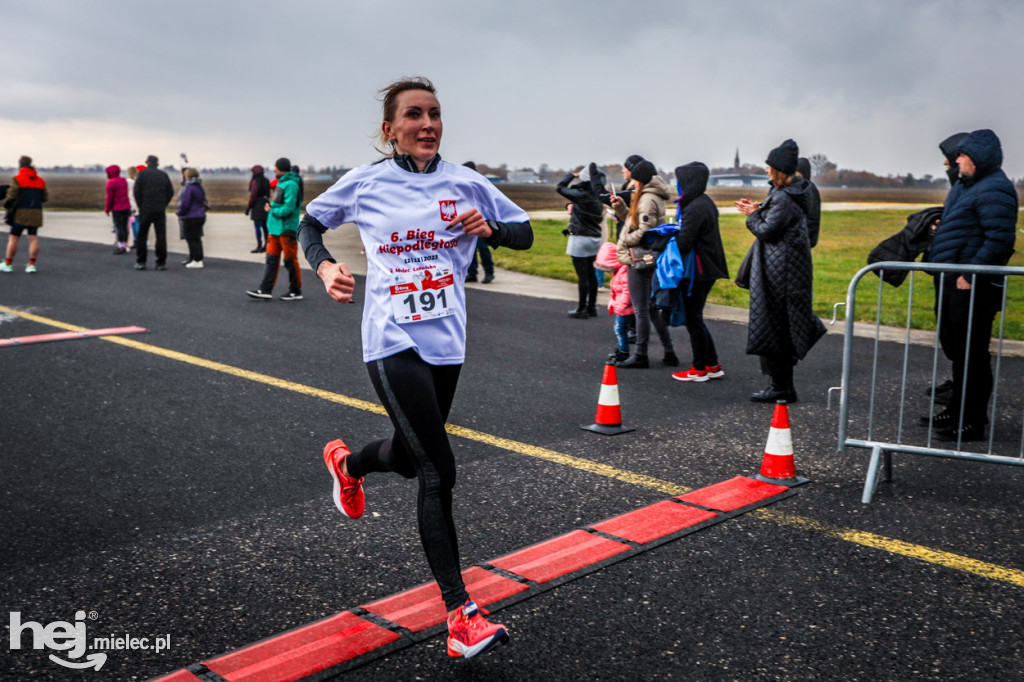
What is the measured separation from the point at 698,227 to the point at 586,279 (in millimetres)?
3428

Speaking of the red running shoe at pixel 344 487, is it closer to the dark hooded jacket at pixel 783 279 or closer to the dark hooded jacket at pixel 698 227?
the dark hooded jacket at pixel 783 279

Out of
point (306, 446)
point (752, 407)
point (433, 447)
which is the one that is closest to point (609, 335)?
point (752, 407)

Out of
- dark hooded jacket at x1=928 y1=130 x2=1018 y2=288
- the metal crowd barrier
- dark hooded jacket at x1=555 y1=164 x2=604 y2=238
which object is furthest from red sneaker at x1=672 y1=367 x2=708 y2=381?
dark hooded jacket at x1=555 y1=164 x2=604 y2=238

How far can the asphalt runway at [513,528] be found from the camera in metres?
3.38

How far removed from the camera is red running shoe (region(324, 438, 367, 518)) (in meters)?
4.14

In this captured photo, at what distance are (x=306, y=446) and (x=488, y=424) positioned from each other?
1.25 m

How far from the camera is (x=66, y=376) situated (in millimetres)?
7895

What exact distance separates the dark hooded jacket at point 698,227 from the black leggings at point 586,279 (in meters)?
3.17

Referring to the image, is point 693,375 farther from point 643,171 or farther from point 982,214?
point 982,214

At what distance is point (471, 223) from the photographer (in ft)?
11.3

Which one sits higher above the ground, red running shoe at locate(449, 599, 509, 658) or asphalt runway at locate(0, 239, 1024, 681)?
red running shoe at locate(449, 599, 509, 658)

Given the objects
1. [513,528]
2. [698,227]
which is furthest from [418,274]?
[698,227]

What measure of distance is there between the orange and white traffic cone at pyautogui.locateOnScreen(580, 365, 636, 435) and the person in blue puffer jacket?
6.87 ft

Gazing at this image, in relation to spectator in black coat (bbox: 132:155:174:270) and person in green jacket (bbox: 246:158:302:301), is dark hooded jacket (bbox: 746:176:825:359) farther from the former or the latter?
spectator in black coat (bbox: 132:155:174:270)
